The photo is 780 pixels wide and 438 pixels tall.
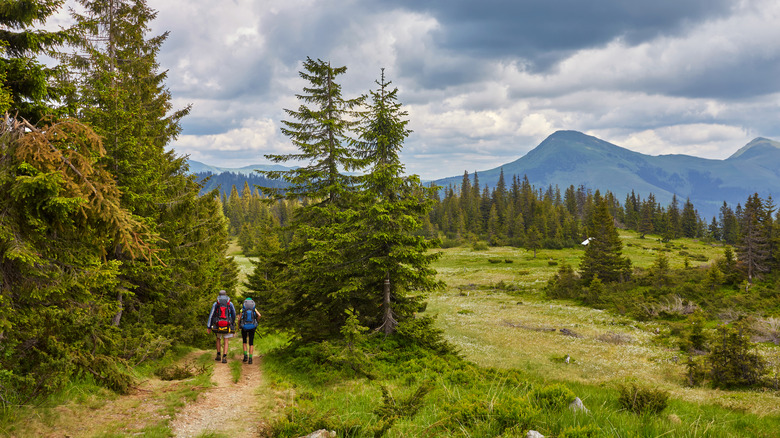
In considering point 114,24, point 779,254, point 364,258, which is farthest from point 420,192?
point 779,254

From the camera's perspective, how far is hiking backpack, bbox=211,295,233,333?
40.9 feet

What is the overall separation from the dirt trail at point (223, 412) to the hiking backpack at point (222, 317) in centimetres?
214

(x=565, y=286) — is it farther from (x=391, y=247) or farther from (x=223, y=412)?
(x=223, y=412)

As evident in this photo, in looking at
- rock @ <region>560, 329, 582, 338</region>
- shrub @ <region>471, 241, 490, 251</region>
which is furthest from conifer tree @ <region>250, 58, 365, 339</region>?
shrub @ <region>471, 241, 490, 251</region>

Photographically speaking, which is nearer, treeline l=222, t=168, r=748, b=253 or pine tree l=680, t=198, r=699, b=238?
treeline l=222, t=168, r=748, b=253

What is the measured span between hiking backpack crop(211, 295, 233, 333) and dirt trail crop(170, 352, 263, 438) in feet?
7.03

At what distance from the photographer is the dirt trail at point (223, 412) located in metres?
6.83

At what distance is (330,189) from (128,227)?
444 inches

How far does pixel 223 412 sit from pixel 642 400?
8.69 meters

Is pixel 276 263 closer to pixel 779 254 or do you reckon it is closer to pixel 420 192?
pixel 420 192

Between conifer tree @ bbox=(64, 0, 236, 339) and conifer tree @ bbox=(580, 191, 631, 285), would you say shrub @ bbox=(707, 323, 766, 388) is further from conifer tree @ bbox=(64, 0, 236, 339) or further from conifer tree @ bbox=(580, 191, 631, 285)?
conifer tree @ bbox=(580, 191, 631, 285)

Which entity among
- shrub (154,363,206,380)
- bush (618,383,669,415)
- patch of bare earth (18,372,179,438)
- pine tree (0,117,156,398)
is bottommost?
shrub (154,363,206,380)

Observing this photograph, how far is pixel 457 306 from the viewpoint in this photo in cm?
4150

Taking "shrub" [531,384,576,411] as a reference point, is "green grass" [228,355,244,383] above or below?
below
